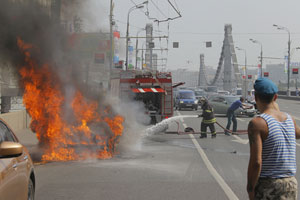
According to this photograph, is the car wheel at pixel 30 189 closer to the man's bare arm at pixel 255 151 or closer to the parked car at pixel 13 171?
the parked car at pixel 13 171

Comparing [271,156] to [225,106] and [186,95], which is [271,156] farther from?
[186,95]

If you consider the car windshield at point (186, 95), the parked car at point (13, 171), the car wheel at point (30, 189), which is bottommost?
the car windshield at point (186, 95)

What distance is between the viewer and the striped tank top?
367 cm

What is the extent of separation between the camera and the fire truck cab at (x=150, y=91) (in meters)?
20.8

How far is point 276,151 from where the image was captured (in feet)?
12.1

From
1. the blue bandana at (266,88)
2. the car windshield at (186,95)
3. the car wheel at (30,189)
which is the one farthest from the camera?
the car windshield at (186,95)

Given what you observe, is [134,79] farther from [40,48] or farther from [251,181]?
[251,181]

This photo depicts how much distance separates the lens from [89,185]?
8.55 m

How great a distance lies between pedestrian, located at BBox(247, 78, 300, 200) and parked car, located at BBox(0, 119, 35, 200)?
221 cm

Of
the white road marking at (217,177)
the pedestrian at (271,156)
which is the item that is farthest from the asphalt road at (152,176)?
the pedestrian at (271,156)

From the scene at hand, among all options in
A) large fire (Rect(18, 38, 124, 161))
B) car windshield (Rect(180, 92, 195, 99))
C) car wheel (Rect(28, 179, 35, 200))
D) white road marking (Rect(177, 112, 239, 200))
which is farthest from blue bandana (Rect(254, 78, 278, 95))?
car windshield (Rect(180, 92, 195, 99))

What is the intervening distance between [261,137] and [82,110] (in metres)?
9.56

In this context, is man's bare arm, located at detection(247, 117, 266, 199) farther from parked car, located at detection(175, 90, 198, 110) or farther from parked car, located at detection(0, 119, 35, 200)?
parked car, located at detection(175, 90, 198, 110)

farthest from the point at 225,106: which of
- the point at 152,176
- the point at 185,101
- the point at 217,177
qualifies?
Result: the point at 152,176
